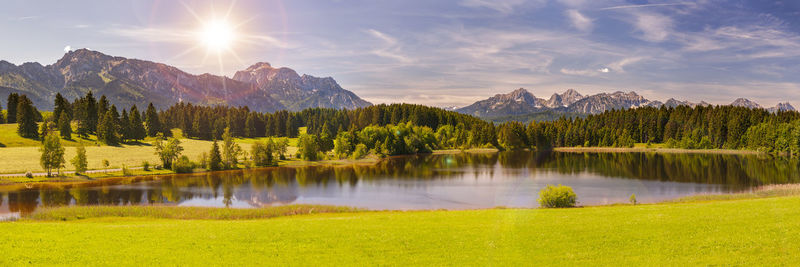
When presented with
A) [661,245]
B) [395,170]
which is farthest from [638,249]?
[395,170]

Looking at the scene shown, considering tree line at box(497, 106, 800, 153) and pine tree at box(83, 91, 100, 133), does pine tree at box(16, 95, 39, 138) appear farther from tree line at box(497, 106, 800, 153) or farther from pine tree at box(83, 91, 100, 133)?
tree line at box(497, 106, 800, 153)

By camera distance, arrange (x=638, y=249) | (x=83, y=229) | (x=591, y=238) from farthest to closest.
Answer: (x=83, y=229), (x=591, y=238), (x=638, y=249)

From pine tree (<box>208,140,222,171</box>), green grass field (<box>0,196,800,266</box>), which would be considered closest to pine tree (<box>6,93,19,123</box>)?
pine tree (<box>208,140,222,171</box>)

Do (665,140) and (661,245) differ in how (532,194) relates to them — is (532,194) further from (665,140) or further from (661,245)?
(665,140)

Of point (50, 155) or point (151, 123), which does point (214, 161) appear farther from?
point (151, 123)

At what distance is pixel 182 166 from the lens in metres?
94.6

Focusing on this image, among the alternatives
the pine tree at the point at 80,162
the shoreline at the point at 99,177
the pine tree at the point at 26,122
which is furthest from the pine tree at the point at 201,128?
the pine tree at the point at 80,162

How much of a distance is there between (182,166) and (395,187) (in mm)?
53205

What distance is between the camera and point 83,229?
2577cm

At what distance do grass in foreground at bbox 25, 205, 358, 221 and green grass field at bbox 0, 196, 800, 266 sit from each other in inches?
723

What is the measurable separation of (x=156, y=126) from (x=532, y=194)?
13650 centimetres

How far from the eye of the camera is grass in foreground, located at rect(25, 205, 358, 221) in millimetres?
44469

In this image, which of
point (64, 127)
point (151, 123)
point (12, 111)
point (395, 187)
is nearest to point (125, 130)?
point (64, 127)

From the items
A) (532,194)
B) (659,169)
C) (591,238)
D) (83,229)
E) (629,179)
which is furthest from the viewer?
(659,169)
